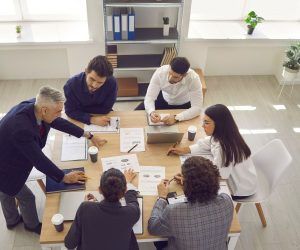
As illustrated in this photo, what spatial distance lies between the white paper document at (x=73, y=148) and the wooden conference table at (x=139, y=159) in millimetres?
39

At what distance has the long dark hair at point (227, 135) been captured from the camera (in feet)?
7.77

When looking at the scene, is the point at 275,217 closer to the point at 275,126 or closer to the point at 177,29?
the point at 275,126

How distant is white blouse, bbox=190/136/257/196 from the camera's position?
2.43 metres

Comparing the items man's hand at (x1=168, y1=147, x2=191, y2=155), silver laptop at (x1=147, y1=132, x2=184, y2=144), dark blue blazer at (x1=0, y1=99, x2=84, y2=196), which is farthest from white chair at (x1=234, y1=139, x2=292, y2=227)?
dark blue blazer at (x1=0, y1=99, x2=84, y2=196)

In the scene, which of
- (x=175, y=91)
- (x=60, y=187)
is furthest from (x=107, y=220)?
(x=175, y=91)

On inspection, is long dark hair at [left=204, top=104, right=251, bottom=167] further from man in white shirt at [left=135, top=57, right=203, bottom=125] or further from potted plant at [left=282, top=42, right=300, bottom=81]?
potted plant at [left=282, top=42, right=300, bottom=81]

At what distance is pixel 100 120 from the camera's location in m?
2.83

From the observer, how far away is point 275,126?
4242mm

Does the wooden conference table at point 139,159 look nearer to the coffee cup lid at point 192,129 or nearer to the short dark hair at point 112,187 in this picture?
the coffee cup lid at point 192,129

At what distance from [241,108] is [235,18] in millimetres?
1439

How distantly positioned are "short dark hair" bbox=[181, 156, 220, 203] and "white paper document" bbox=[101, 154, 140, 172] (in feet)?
1.94

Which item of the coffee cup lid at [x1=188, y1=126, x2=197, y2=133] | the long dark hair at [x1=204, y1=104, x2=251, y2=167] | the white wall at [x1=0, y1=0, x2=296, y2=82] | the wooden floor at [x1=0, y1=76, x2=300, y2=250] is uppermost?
the long dark hair at [x1=204, y1=104, x2=251, y2=167]

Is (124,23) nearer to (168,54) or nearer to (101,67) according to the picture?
(168,54)

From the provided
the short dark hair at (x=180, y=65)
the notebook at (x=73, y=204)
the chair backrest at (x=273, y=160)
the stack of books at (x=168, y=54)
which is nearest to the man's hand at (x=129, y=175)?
the notebook at (x=73, y=204)
